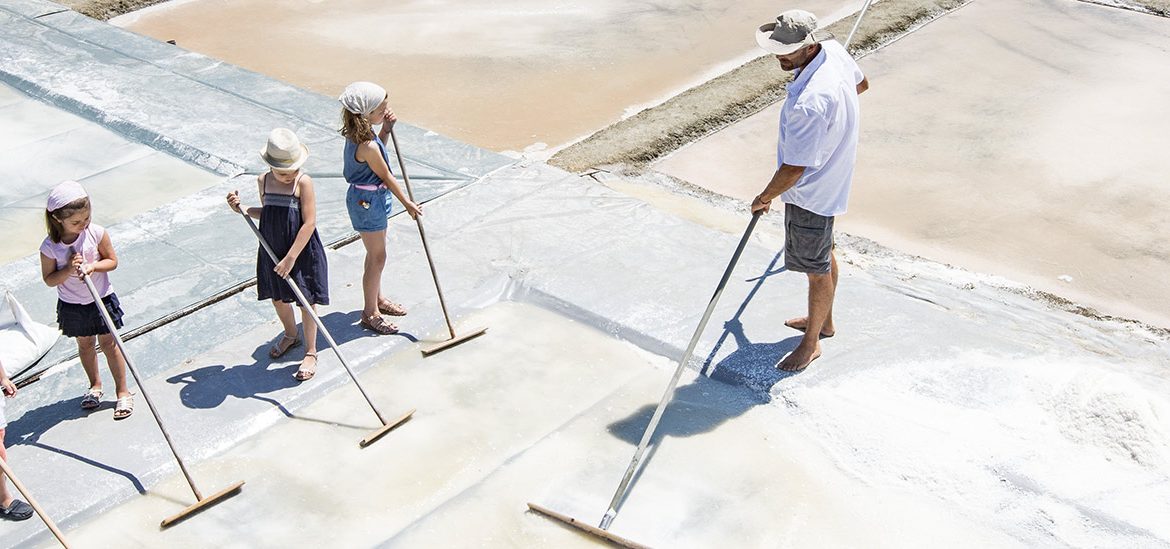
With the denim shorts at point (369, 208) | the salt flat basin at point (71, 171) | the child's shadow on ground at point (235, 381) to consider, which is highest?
the denim shorts at point (369, 208)

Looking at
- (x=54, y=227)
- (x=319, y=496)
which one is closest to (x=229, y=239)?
(x=54, y=227)

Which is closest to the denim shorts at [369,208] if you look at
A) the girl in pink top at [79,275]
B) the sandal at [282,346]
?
the sandal at [282,346]

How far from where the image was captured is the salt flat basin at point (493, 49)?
28.5ft

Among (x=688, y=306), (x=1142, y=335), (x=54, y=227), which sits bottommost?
(x=1142, y=335)

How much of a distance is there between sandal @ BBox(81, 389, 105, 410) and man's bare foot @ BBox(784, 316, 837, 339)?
10.7 ft

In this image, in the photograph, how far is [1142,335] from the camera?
574 cm

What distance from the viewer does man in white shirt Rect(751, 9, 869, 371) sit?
447 centimetres

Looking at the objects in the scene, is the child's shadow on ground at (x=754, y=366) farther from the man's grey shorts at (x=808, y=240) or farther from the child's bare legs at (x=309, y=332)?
the child's bare legs at (x=309, y=332)

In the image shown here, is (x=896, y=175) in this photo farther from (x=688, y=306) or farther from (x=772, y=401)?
(x=772, y=401)

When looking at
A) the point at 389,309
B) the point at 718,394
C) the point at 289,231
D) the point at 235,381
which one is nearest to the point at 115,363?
the point at 235,381

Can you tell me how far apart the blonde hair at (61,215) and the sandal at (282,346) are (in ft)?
3.86

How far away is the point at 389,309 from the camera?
555 centimetres

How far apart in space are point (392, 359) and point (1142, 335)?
397 cm

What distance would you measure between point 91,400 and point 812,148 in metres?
3.38
